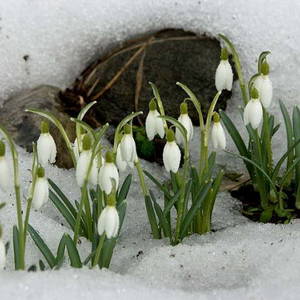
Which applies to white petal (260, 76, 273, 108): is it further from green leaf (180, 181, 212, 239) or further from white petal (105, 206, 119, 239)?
white petal (105, 206, 119, 239)

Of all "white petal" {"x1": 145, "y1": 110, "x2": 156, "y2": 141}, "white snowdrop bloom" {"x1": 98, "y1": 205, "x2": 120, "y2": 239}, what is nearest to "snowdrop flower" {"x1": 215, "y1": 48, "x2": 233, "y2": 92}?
"white petal" {"x1": 145, "y1": 110, "x2": 156, "y2": 141}

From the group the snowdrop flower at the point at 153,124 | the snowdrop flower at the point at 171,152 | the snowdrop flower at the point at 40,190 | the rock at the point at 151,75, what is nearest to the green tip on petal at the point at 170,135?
the snowdrop flower at the point at 171,152

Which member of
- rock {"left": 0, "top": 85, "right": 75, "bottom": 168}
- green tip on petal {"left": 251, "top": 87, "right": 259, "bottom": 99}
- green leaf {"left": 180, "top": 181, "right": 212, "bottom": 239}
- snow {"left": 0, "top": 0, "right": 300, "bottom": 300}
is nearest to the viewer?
snow {"left": 0, "top": 0, "right": 300, "bottom": 300}

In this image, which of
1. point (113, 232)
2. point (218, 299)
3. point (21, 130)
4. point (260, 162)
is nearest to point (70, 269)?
point (113, 232)

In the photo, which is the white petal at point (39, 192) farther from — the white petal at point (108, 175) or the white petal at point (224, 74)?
the white petal at point (224, 74)

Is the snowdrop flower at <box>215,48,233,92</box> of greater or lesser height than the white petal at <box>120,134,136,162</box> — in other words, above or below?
above

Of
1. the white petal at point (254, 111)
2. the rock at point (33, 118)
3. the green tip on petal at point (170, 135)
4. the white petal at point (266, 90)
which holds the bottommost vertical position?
the rock at point (33, 118)

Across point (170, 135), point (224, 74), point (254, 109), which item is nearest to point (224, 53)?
point (224, 74)
